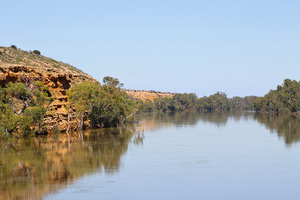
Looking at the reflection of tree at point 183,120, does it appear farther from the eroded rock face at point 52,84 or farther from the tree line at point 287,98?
the tree line at point 287,98

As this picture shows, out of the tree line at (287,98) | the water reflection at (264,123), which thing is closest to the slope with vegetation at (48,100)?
the water reflection at (264,123)

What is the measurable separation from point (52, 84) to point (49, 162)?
2805 centimetres

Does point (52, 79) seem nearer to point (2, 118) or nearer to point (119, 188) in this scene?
point (2, 118)

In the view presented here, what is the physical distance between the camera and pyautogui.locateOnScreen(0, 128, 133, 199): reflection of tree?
24.0m

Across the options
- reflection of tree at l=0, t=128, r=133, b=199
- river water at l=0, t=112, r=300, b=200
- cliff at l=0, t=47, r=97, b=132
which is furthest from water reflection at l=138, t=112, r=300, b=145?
reflection of tree at l=0, t=128, r=133, b=199

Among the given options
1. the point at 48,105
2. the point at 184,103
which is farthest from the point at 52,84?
the point at 184,103

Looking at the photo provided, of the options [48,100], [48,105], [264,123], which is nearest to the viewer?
[48,100]

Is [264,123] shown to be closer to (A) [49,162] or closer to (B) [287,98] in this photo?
(B) [287,98]

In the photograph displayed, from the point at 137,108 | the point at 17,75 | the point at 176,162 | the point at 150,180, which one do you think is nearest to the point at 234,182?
the point at 150,180

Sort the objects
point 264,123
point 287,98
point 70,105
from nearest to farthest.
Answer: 1. point 70,105
2. point 264,123
3. point 287,98

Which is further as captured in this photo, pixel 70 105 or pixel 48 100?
pixel 70 105

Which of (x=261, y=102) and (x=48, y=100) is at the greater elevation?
(x=261, y=102)

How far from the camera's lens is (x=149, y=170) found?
96.2 ft

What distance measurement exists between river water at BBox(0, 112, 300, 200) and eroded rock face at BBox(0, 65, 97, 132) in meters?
10.3
